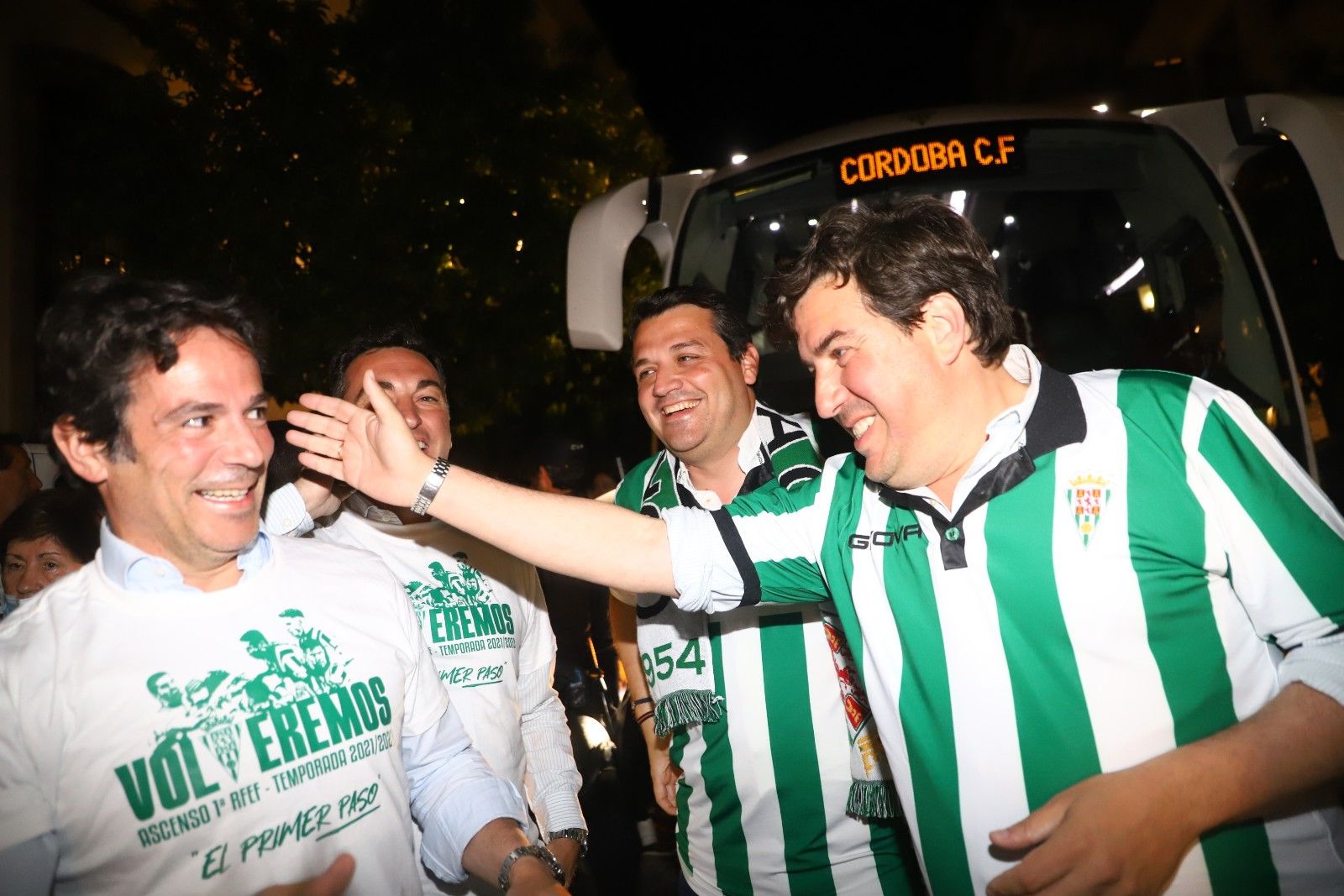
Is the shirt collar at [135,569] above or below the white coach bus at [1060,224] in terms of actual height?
below

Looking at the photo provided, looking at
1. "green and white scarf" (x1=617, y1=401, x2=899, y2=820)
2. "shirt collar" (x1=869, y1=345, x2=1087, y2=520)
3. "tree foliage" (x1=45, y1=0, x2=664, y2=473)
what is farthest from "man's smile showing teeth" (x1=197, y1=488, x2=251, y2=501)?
"tree foliage" (x1=45, y1=0, x2=664, y2=473)

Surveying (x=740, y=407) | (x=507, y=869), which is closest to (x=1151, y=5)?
(x=740, y=407)

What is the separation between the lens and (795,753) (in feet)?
9.07

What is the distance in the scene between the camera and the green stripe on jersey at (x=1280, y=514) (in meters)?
1.72

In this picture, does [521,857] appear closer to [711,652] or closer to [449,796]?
[449,796]

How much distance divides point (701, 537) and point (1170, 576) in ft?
3.52

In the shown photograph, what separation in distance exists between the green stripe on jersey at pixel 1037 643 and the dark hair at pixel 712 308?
1.57 metres

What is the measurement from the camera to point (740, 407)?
327cm

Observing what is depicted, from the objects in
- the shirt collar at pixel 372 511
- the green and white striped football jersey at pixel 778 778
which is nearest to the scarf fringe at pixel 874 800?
the green and white striped football jersey at pixel 778 778

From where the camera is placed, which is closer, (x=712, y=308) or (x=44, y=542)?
(x=712, y=308)

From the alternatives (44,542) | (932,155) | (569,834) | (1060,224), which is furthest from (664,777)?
(1060,224)

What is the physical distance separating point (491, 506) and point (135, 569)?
0.75m

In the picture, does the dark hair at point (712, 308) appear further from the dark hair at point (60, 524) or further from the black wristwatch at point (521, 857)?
the dark hair at point (60, 524)

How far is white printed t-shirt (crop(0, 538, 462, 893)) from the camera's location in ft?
5.55
